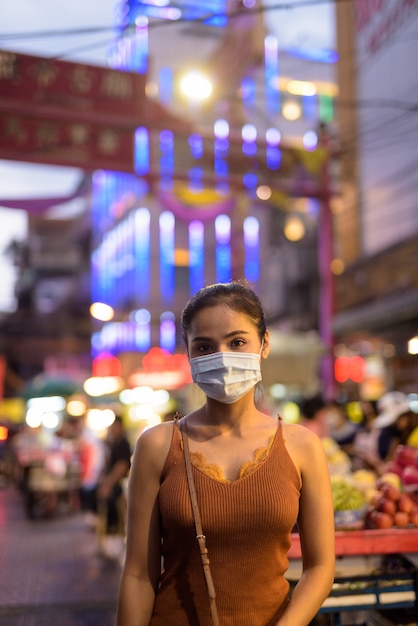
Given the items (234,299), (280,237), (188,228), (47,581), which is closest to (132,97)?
(47,581)

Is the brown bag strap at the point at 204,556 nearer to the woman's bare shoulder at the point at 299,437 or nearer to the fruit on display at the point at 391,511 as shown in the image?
the woman's bare shoulder at the point at 299,437

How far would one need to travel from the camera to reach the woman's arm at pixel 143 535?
2.18 metres

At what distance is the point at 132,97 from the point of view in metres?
11.8

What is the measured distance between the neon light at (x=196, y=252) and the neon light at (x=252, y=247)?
7.05 meters

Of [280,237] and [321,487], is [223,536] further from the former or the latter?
[280,237]

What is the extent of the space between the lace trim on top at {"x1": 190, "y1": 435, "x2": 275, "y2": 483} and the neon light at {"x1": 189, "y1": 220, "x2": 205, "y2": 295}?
39.8 metres

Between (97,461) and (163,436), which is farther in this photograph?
(97,461)

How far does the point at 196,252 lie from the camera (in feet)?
142

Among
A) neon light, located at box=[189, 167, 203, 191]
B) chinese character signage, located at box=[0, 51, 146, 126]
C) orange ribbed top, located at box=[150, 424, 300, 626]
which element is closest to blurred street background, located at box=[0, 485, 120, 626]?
orange ribbed top, located at box=[150, 424, 300, 626]

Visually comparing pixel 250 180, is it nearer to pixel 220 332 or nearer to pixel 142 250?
pixel 220 332

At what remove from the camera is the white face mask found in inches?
87.0

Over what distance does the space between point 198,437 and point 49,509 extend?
13.2 meters

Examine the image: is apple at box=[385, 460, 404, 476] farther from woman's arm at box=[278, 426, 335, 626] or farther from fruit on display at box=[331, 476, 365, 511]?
woman's arm at box=[278, 426, 335, 626]

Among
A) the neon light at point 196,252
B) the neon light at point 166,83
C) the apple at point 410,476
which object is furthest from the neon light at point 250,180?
the neon light at point 196,252
